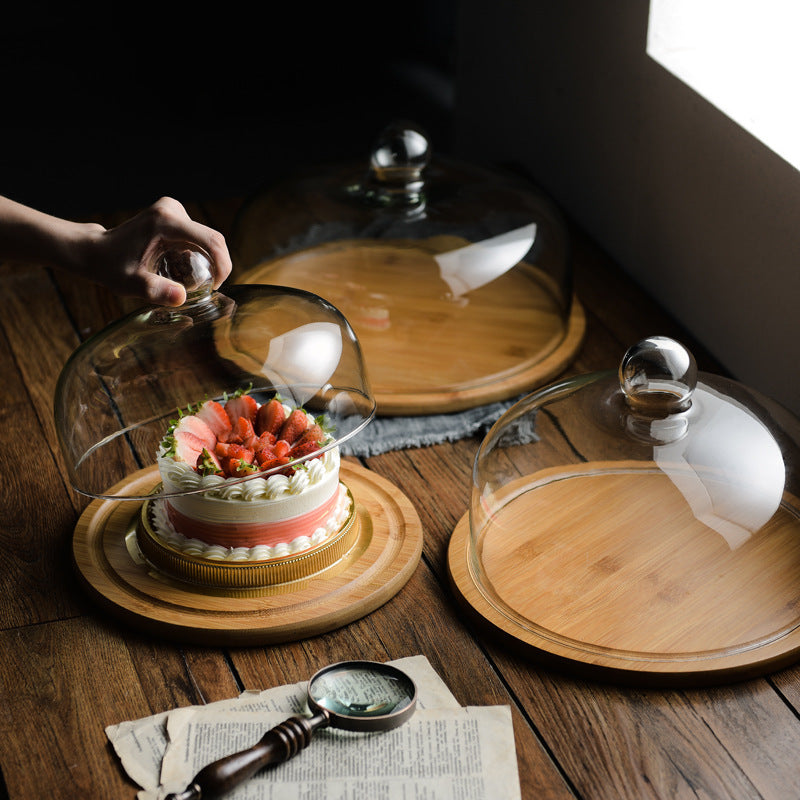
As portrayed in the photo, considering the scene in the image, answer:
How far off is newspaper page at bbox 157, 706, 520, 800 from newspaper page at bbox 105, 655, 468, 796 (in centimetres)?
1

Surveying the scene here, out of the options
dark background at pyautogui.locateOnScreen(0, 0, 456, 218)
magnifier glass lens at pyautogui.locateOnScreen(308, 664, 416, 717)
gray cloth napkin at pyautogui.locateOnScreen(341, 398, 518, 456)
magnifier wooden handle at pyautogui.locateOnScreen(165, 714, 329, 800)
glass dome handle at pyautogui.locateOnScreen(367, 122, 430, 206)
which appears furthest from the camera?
dark background at pyautogui.locateOnScreen(0, 0, 456, 218)

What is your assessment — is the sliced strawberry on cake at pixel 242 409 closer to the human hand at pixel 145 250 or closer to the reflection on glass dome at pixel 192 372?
the reflection on glass dome at pixel 192 372

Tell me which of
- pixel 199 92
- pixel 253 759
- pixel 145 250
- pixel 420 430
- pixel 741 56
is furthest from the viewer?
pixel 199 92

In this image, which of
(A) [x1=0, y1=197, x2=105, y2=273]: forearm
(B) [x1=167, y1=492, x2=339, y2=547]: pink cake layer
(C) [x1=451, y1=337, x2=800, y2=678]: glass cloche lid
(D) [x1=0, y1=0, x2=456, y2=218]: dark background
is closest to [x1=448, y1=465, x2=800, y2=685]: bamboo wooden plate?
(C) [x1=451, y1=337, x2=800, y2=678]: glass cloche lid

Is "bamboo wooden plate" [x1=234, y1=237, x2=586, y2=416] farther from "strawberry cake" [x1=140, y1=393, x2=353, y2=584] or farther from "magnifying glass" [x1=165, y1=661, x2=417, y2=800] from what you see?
"magnifying glass" [x1=165, y1=661, x2=417, y2=800]

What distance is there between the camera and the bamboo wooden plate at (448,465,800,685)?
4.91 ft

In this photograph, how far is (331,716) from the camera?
1401 millimetres

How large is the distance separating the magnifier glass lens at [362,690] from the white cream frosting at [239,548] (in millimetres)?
216

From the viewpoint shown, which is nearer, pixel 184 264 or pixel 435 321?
pixel 184 264

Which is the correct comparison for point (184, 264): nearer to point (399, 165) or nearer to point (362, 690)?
point (362, 690)

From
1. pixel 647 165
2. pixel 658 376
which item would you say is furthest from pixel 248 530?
pixel 647 165

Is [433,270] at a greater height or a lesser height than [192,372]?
lesser

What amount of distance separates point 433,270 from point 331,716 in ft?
3.40

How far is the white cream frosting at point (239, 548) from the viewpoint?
162 centimetres
